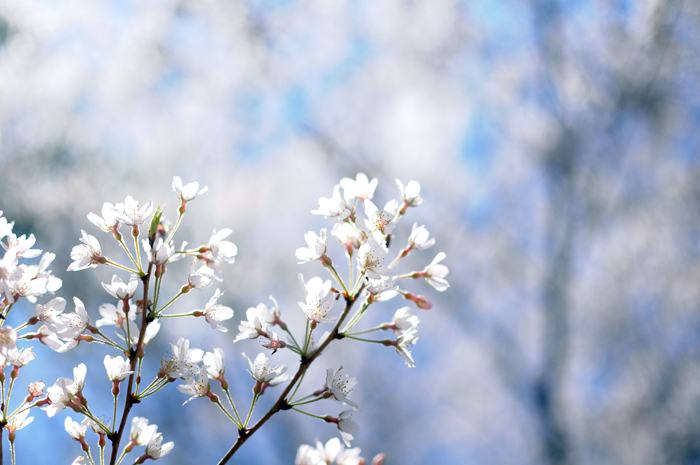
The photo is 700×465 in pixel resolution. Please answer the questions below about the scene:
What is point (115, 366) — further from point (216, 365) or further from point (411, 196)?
point (411, 196)

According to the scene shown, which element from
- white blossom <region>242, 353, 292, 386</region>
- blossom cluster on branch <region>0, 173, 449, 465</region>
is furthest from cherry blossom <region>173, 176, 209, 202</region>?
white blossom <region>242, 353, 292, 386</region>

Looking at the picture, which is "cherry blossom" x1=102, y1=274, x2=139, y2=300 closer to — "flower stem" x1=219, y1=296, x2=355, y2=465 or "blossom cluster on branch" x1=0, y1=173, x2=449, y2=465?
"blossom cluster on branch" x1=0, y1=173, x2=449, y2=465

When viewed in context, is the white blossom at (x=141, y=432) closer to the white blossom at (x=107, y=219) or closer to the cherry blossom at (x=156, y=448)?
the cherry blossom at (x=156, y=448)

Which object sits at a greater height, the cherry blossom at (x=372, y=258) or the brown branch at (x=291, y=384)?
the cherry blossom at (x=372, y=258)

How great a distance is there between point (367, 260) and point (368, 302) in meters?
0.03

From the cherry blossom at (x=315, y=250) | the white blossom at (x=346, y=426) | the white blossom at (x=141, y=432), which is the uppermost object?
the cherry blossom at (x=315, y=250)

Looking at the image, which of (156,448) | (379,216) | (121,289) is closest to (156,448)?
(156,448)

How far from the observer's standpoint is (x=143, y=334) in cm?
28

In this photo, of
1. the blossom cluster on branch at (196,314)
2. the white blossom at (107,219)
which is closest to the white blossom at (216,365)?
the blossom cluster on branch at (196,314)

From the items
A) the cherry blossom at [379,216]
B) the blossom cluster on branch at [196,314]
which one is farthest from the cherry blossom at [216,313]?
the cherry blossom at [379,216]

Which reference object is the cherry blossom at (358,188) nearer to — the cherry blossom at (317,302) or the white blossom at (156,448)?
the cherry blossom at (317,302)

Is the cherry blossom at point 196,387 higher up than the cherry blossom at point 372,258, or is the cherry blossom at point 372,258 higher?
the cherry blossom at point 372,258

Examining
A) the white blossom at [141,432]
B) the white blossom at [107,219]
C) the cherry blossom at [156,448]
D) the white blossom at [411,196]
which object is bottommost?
the cherry blossom at [156,448]

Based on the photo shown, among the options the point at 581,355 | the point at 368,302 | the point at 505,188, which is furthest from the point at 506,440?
the point at 368,302
